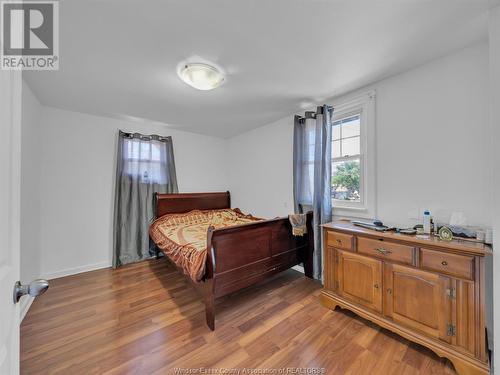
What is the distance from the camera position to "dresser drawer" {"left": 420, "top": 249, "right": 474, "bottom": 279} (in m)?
1.45

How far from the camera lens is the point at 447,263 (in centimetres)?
153

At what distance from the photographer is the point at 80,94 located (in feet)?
8.42

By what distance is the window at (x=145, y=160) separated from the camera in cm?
353

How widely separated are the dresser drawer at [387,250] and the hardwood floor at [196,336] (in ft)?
2.32

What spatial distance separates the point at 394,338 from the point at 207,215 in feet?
10.2

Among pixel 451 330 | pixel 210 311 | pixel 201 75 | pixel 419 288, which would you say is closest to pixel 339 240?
pixel 419 288

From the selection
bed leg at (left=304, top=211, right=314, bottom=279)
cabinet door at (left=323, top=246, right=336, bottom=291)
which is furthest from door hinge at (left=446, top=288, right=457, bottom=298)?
bed leg at (left=304, top=211, right=314, bottom=279)

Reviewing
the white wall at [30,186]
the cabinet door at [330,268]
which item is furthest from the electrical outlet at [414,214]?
the white wall at [30,186]

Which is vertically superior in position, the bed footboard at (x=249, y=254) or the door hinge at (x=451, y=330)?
the bed footboard at (x=249, y=254)

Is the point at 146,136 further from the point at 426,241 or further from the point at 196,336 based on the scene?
the point at 426,241

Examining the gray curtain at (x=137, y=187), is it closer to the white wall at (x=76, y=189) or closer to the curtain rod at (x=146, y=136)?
the curtain rod at (x=146, y=136)

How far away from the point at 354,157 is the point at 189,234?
2468 millimetres

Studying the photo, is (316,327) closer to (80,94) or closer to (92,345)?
(92,345)

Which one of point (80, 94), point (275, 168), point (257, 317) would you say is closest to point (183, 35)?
point (80, 94)
